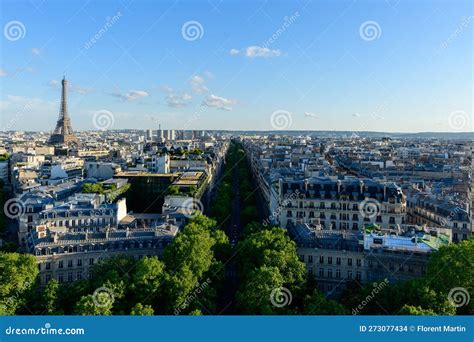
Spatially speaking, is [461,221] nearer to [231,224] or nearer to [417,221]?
[417,221]

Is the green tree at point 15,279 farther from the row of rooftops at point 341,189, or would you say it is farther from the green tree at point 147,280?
the row of rooftops at point 341,189

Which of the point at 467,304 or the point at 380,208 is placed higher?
the point at 380,208

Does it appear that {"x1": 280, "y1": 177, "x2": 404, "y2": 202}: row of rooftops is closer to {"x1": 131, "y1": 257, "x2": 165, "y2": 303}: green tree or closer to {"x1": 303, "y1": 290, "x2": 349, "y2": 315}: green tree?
{"x1": 303, "y1": 290, "x2": 349, "y2": 315}: green tree

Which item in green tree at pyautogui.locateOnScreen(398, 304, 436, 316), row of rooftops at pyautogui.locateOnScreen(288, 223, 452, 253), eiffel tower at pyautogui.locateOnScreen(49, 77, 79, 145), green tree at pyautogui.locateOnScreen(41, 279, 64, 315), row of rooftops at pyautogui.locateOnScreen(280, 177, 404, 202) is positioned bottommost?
green tree at pyautogui.locateOnScreen(41, 279, 64, 315)

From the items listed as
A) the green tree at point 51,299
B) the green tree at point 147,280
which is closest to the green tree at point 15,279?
the green tree at point 51,299

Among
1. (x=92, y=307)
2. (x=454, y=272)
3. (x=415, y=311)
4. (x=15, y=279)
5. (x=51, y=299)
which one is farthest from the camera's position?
(x=15, y=279)

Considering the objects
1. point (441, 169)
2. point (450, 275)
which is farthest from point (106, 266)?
point (441, 169)

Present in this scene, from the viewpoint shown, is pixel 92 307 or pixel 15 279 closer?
pixel 92 307

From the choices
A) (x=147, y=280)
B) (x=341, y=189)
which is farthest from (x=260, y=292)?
(x=341, y=189)

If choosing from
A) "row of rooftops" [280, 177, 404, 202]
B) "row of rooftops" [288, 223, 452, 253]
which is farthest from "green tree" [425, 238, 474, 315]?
"row of rooftops" [280, 177, 404, 202]

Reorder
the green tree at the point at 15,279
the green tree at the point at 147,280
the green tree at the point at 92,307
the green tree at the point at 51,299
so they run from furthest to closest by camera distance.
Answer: the green tree at the point at 147,280
the green tree at the point at 15,279
the green tree at the point at 51,299
the green tree at the point at 92,307

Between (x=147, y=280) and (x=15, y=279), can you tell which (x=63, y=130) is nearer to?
(x=15, y=279)
